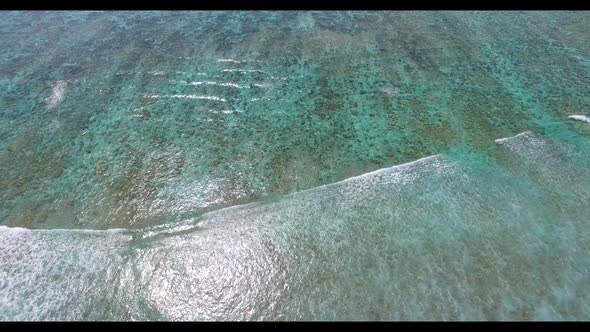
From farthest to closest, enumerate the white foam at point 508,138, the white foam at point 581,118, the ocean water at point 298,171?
the white foam at point 581,118 < the white foam at point 508,138 < the ocean water at point 298,171

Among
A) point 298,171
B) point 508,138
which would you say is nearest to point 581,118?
point 508,138

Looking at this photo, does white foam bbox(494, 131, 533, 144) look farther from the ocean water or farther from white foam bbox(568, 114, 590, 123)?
white foam bbox(568, 114, 590, 123)

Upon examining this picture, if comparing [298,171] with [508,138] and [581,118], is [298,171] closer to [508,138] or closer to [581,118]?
[508,138]

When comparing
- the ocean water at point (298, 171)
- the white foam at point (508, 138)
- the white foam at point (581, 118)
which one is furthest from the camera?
the white foam at point (581, 118)

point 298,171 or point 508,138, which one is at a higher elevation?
point 508,138

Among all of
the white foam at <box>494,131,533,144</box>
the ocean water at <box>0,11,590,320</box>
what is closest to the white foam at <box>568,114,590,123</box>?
the ocean water at <box>0,11,590,320</box>

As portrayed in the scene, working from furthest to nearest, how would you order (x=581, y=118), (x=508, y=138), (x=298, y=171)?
(x=581, y=118) → (x=508, y=138) → (x=298, y=171)

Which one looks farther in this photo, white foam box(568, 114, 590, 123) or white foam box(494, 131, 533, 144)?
white foam box(568, 114, 590, 123)

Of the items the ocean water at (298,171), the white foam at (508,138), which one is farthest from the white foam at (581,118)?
the white foam at (508,138)

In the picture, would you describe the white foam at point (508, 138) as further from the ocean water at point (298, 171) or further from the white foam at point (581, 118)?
the white foam at point (581, 118)
